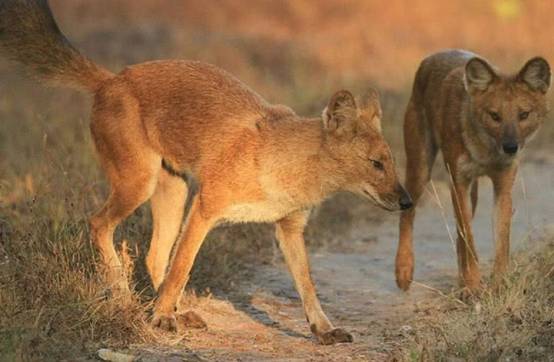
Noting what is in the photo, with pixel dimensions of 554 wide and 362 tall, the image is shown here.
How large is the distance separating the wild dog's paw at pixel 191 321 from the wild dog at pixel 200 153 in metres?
0.21

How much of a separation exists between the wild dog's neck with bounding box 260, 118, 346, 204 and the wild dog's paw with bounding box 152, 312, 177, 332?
3.32 ft

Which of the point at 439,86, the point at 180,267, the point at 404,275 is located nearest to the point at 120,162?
the point at 180,267

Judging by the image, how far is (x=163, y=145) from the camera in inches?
285

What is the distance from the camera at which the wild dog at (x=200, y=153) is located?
6.66 metres

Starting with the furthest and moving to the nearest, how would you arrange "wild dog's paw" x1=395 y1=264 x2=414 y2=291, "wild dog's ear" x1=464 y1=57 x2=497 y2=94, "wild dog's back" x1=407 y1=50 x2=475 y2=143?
"wild dog's back" x1=407 y1=50 x2=475 y2=143
"wild dog's paw" x1=395 y1=264 x2=414 y2=291
"wild dog's ear" x1=464 y1=57 x2=497 y2=94

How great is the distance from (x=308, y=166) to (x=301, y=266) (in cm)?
66

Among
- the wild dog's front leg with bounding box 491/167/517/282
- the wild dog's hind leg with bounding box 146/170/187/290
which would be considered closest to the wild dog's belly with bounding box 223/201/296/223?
the wild dog's hind leg with bounding box 146/170/187/290

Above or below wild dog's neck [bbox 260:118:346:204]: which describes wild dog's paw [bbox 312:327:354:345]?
below

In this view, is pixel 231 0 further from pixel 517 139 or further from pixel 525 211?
pixel 517 139

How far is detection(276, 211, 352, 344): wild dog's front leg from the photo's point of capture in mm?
6792

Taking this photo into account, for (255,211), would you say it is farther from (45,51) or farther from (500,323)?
(45,51)

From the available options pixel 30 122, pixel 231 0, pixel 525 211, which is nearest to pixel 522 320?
pixel 525 211

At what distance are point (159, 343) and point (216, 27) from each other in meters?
14.2

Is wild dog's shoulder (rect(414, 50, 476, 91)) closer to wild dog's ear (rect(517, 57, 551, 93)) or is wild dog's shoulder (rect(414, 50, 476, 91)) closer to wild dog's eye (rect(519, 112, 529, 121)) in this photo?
wild dog's ear (rect(517, 57, 551, 93))
